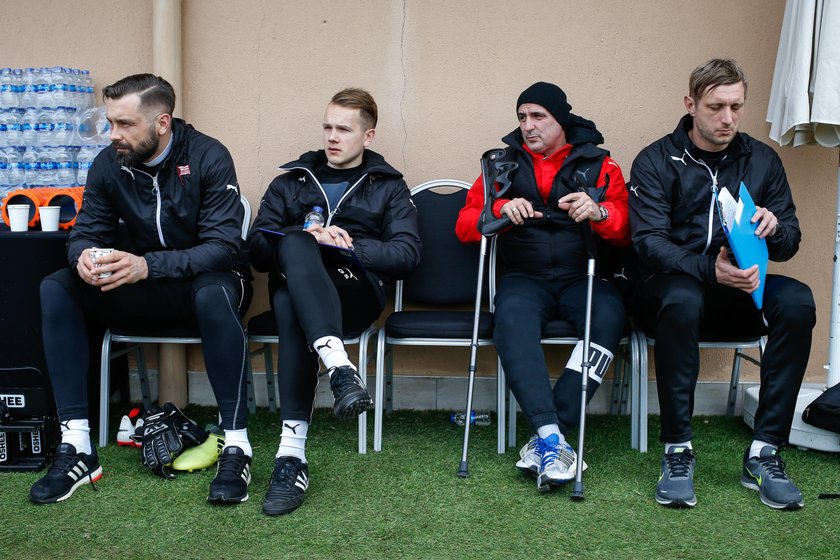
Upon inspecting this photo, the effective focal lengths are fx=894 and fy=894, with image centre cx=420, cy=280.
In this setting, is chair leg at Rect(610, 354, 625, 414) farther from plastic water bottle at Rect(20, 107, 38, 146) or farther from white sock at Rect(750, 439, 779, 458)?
plastic water bottle at Rect(20, 107, 38, 146)

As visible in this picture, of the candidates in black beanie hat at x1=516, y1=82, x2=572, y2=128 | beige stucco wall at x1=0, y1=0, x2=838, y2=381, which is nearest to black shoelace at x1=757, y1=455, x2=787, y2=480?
beige stucco wall at x1=0, y1=0, x2=838, y2=381

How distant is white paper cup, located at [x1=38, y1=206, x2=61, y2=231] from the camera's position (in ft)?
11.2

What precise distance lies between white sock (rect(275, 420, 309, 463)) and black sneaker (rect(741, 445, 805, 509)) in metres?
1.46

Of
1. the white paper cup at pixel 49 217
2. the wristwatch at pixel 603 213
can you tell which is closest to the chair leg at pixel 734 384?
the wristwatch at pixel 603 213

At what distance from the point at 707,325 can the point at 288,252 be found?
1.55 meters

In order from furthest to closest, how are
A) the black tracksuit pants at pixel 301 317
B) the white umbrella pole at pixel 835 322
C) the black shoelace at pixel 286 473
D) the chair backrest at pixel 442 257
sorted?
1. the chair backrest at pixel 442 257
2. the white umbrella pole at pixel 835 322
3. the black tracksuit pants at pixel 301 317
4. the black shoelace at pixel 286 473

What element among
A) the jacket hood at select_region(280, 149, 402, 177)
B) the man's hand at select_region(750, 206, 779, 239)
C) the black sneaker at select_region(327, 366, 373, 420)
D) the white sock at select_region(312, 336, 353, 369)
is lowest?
the black sneaker at select_region(327, 366, 373, 420)

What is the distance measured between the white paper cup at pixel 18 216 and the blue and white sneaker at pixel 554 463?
207cm

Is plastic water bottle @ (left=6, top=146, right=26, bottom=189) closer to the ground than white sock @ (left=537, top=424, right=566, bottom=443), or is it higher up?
higher up

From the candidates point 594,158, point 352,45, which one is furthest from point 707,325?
point 352,45

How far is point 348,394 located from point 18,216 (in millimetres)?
1557

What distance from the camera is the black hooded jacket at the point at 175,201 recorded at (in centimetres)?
322

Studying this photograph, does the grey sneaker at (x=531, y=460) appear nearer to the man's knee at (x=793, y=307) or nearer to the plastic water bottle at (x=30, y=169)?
the man's knee at (x=793, y=307)

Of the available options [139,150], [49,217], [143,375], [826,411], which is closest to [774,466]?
[826,411]
